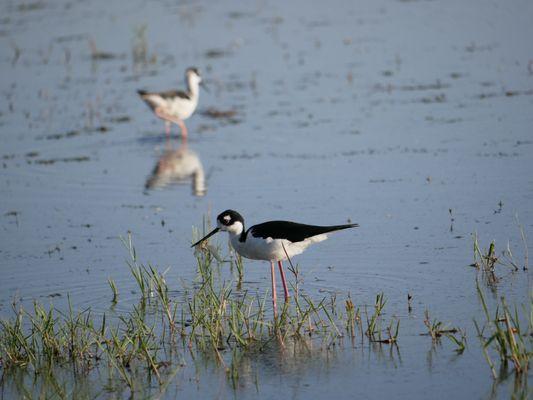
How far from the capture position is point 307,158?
501 inches

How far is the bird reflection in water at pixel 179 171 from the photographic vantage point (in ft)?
39.8

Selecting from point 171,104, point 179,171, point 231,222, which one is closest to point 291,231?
point 231,222

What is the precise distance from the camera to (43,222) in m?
10.8

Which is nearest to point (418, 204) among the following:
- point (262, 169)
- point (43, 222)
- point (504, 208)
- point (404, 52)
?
point (504, 208)

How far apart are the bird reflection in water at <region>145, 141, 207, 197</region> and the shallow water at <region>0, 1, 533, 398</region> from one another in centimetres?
12

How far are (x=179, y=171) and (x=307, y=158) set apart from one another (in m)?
1.65

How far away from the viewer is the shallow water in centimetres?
731

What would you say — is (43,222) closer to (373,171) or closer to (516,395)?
(373,171)

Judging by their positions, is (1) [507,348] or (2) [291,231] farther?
(2) [291,231]

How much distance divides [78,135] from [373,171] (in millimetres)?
5291

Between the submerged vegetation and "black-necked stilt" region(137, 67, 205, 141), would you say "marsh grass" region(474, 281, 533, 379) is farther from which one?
"black-necked stilt" region(137, 67, 205, 141)

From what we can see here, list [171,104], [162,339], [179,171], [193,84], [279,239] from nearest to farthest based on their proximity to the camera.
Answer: [162,339]
[279,239]
[179,171]
[171,104]
[193,84]

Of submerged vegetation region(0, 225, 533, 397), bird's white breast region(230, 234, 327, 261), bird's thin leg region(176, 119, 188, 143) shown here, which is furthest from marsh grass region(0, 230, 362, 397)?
bird's thin leg region(176, 119, 188, 143)

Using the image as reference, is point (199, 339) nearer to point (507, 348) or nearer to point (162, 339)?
point (162, 339)
